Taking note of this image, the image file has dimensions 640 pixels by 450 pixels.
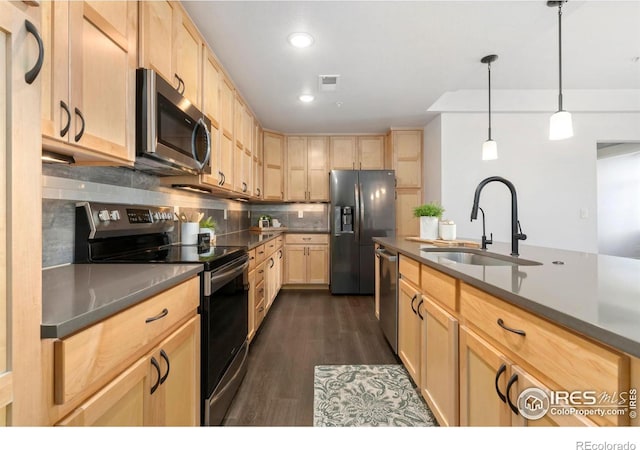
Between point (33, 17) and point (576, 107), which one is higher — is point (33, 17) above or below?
below

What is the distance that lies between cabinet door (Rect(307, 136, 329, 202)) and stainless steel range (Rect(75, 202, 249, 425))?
281 cm

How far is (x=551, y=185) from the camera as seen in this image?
141 inches

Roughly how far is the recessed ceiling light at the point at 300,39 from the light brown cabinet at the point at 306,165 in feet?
7.85

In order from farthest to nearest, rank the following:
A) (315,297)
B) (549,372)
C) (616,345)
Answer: (315,297) → (549,372) → (616,345)

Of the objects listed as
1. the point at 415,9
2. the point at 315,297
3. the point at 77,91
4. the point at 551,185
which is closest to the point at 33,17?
the point at 77,91

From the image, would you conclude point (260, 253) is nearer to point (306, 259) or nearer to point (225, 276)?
point (225, 276)

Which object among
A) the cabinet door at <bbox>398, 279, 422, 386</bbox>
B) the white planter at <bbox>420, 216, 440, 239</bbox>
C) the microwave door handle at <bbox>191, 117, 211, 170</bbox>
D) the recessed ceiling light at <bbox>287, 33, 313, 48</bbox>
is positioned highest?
the recessed ceiling light at <bbox>287, 33, 313, 48</bbox>

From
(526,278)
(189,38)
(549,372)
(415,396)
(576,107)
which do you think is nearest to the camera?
(549,372)

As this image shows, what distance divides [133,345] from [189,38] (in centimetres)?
194

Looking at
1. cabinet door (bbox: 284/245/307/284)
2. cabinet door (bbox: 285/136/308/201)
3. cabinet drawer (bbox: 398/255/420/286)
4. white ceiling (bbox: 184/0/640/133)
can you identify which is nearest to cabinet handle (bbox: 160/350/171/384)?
cabinet drawer (bbox: 398/255/420/286)

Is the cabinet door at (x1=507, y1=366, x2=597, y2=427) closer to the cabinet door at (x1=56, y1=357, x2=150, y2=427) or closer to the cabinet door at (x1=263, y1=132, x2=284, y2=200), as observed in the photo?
the cabinet door at (x1=56, y1=357, x2=150, y2=427)

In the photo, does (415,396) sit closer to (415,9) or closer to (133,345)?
(133,345)

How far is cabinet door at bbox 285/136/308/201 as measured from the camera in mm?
4645

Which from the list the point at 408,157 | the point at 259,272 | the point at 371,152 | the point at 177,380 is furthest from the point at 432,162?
the point at 177,380
